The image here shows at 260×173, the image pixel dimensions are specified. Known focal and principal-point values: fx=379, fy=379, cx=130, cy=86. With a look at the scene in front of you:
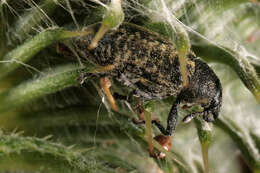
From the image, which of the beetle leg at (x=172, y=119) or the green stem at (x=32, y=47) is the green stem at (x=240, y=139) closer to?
the beetle leg at (x=172, y=119)

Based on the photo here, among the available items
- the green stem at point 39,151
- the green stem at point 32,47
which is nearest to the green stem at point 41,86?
the green stem at point 32,47

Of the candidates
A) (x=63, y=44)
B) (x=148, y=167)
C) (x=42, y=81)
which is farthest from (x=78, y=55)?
(x=148, y=167)

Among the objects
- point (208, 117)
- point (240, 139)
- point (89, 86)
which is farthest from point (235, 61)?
point (89, 86)

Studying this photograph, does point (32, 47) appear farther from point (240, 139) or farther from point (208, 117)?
point (240, 139)

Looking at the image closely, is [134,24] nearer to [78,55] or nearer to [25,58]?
[78,55]

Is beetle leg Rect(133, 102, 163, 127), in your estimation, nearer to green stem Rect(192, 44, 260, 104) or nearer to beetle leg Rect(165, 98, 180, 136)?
beetle leg Rect(165, 98, 180, 136)
